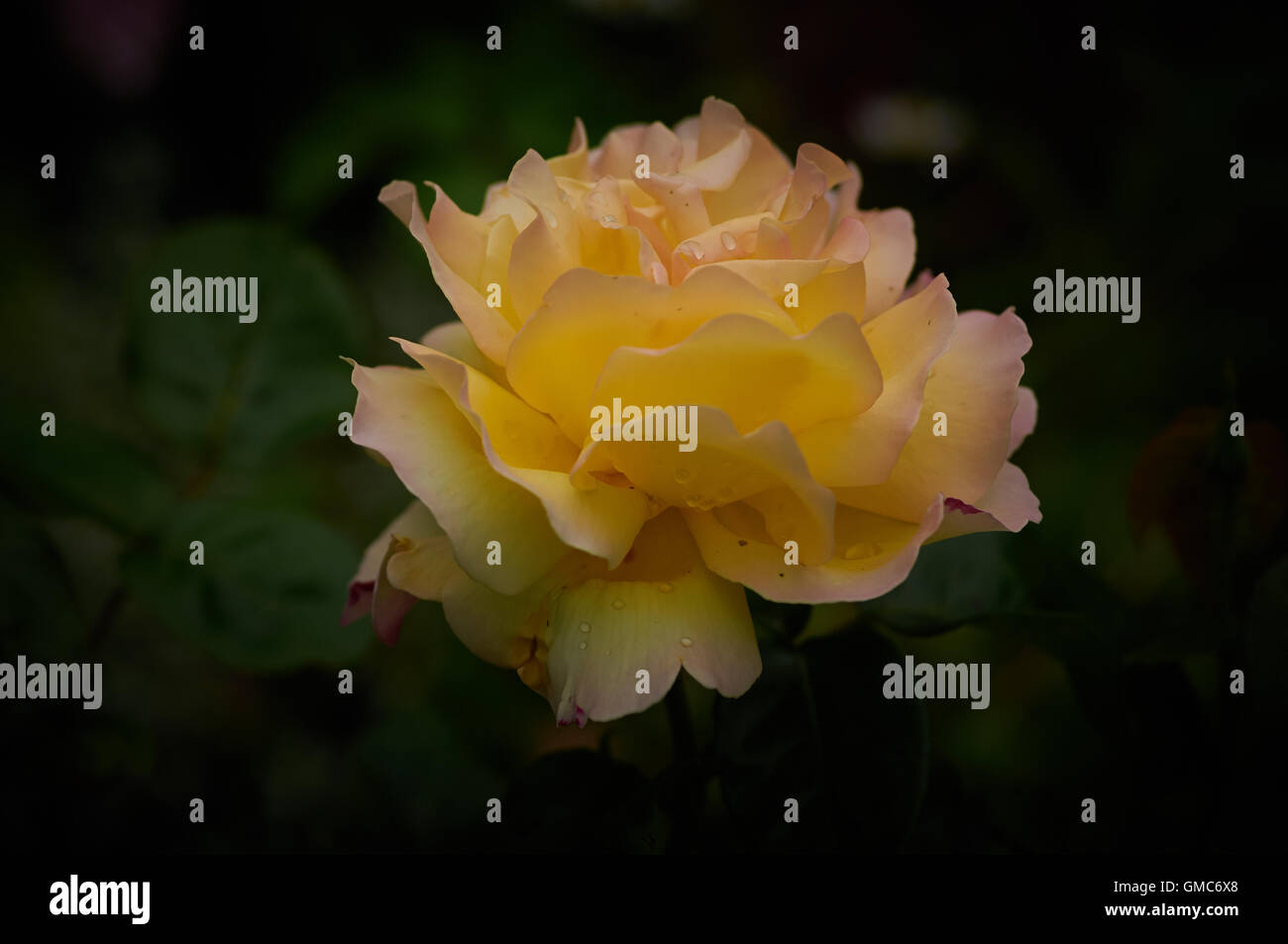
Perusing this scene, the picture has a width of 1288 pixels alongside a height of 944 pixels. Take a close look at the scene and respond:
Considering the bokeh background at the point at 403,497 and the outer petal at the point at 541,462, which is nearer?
the outer petal at the point at 541,462

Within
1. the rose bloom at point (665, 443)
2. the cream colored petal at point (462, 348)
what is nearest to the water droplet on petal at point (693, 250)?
the rose bloom at point (665, 443)

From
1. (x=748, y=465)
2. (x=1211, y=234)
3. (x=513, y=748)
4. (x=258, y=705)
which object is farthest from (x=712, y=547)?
(x=1211, y=234)

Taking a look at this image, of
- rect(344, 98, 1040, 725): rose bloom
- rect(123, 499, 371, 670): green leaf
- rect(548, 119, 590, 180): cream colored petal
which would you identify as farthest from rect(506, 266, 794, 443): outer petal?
rect(123, 499, 371, 670): green leaf

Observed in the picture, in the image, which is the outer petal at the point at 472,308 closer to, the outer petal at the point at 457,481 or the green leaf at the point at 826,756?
the outer petal at the point at 457,481

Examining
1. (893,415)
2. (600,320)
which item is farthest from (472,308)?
(893,415)

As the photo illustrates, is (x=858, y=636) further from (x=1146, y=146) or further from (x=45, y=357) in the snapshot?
(x=45, y=357)

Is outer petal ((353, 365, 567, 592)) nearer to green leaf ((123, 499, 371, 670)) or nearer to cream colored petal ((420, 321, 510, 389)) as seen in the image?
cream colored petal ((420, 321, 510, 389))
